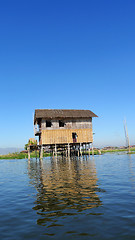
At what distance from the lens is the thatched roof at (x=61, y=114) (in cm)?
3397

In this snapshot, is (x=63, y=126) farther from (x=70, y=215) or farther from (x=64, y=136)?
(x=70, y=215)

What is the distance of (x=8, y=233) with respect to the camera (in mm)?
4812

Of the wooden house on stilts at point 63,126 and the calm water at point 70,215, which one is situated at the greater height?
the wooden house on stilts at point 63,126

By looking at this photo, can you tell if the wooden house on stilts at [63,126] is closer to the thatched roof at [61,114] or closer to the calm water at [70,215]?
the thatched roof at [61,114]

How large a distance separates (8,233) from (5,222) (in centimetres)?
86

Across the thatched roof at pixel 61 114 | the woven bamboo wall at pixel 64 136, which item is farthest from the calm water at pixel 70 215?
the thatched roof at pixel 61 114

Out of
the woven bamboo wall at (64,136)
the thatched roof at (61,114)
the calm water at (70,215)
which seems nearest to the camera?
the calm water at (70,215)

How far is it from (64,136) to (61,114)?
12.8 feet

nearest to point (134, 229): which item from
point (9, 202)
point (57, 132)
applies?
point (9, 202)

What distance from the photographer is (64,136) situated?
34875 mm

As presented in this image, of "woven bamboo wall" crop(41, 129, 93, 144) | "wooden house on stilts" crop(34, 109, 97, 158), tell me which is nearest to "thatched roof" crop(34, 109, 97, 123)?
"wooden house on stilts" crop(34, 109, 97, 158)

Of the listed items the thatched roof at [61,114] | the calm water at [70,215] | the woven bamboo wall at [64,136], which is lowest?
the calm water at [70,215]

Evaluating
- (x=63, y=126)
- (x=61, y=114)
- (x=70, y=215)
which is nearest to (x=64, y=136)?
(x=63, y=126)

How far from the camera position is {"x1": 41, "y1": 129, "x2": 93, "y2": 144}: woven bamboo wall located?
33.8 metres
